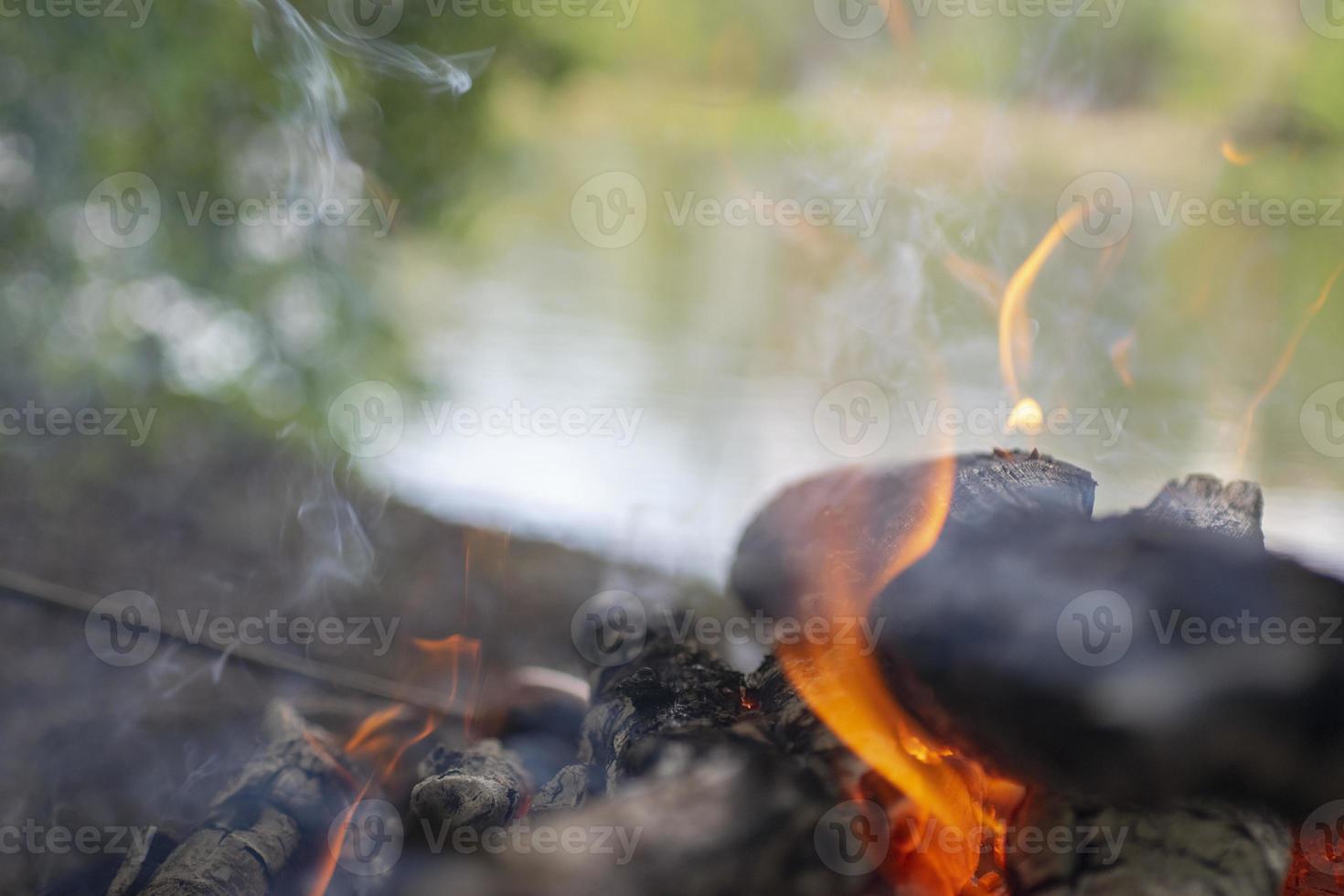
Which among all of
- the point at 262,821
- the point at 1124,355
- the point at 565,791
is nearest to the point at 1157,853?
the point at 565,791

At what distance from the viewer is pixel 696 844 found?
88 centimetres

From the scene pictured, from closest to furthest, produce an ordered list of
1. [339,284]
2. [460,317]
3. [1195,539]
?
1. [1195,539]
2. [339,284]
3. [460,317]

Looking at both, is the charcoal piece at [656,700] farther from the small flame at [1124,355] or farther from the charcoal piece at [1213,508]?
the small flame at [1124,355]

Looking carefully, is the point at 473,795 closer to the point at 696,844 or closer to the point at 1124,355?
the point at 696,844

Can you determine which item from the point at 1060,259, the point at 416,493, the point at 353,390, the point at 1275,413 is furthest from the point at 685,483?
the point at 1275,413

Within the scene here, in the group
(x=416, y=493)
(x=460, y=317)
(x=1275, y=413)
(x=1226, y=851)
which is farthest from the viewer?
(x=460, y=317)

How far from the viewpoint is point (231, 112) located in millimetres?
3096

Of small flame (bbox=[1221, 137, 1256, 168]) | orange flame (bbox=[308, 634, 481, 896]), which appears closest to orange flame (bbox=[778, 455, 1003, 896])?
orange flame (bbox=[308, 634, 481, 896])

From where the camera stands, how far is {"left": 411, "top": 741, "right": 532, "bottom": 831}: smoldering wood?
1324mm

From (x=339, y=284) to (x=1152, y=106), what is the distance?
4184mm

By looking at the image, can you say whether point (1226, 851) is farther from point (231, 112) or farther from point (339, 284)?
point (231, 112)

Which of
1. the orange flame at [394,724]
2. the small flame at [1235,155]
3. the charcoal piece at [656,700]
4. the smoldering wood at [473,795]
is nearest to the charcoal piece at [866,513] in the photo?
the charcoal piece at [656,700]

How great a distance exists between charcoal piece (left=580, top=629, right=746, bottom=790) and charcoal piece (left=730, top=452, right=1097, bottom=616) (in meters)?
0.18

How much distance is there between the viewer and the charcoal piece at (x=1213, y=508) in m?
1.18
